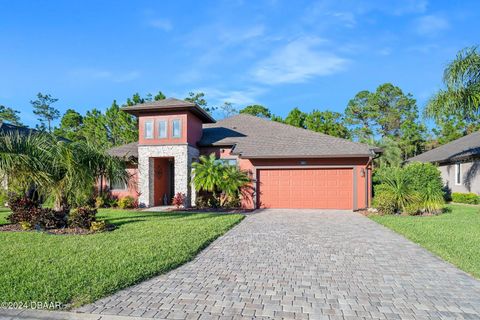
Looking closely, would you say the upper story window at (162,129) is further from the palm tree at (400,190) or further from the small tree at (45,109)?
the small tree at (45,109)

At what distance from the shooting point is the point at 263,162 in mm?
15180

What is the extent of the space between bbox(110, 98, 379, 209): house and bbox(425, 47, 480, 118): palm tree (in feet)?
11.9

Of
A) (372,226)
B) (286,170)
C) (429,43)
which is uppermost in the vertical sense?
(429,43)

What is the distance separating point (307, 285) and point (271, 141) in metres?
12.4

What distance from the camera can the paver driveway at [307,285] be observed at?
3775 millimetres

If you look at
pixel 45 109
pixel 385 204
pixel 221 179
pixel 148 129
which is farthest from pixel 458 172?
pixel 45 109

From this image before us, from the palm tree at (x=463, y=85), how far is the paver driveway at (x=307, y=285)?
8.31 m

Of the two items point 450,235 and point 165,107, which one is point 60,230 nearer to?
point 165,107

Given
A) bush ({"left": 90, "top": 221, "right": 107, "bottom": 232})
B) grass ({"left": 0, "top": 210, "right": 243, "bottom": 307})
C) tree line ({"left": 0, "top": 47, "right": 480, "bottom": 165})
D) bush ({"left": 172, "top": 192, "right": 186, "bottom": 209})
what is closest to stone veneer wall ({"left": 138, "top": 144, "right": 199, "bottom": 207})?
bush ({"left": 172, "top": 192, "right": 186, "bottom": 209})

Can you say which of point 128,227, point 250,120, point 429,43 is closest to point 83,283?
point 128,227

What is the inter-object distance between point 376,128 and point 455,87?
25741mm

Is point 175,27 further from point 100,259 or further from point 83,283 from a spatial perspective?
point 83,283

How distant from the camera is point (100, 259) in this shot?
5820mm

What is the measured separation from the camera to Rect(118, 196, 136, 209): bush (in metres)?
15.2
